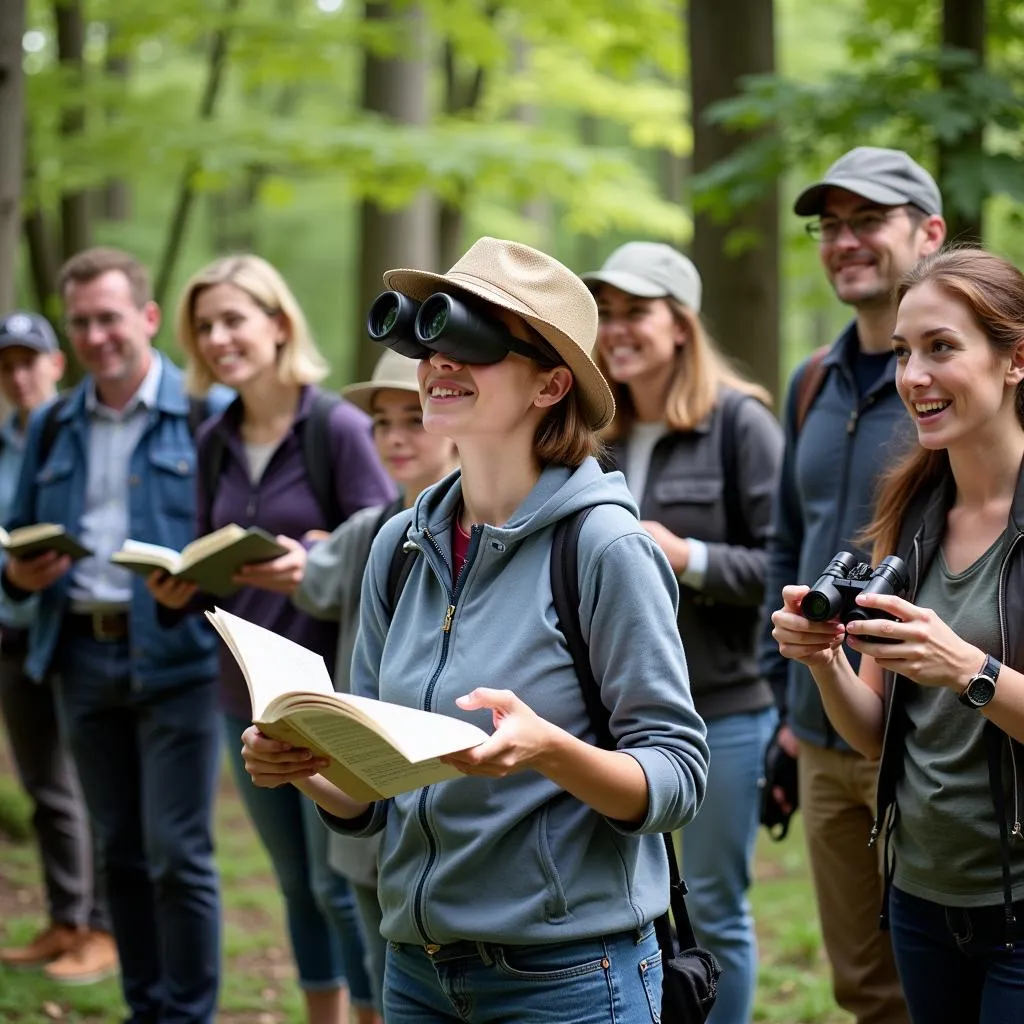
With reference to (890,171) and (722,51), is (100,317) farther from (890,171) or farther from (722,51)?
(722,51)

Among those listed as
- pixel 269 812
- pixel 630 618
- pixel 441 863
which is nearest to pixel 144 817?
pixel 269 812

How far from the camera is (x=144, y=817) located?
5.08 metres

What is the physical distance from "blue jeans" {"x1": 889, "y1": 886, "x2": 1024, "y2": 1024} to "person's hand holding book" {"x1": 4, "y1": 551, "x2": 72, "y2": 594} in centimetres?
332

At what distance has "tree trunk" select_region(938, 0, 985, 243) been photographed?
536cm

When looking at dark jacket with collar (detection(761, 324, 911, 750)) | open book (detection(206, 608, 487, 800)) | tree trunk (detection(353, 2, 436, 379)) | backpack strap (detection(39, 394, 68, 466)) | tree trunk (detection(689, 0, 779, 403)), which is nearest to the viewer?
open book (detection(206, 608, 487, 800))

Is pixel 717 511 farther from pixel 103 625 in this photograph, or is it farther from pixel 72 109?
pixel 72 109

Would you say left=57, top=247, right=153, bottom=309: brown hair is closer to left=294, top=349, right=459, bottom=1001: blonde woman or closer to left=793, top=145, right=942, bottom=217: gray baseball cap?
left=294, top=349, right=459, bottom=1001: blonde woman

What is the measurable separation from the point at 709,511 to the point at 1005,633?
1777 mm

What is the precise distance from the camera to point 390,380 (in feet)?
14.2

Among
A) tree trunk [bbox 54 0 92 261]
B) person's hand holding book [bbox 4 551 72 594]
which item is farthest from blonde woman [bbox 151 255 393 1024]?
tree trunk [bbox 54 0 92 261]

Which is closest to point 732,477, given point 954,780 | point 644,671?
point 954,780

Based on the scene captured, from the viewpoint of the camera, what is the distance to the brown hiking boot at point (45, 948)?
20.7ft

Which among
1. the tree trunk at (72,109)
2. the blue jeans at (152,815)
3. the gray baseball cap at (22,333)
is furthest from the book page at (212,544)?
the tree trunk at (72,109)

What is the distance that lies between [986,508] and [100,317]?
3559 mm
